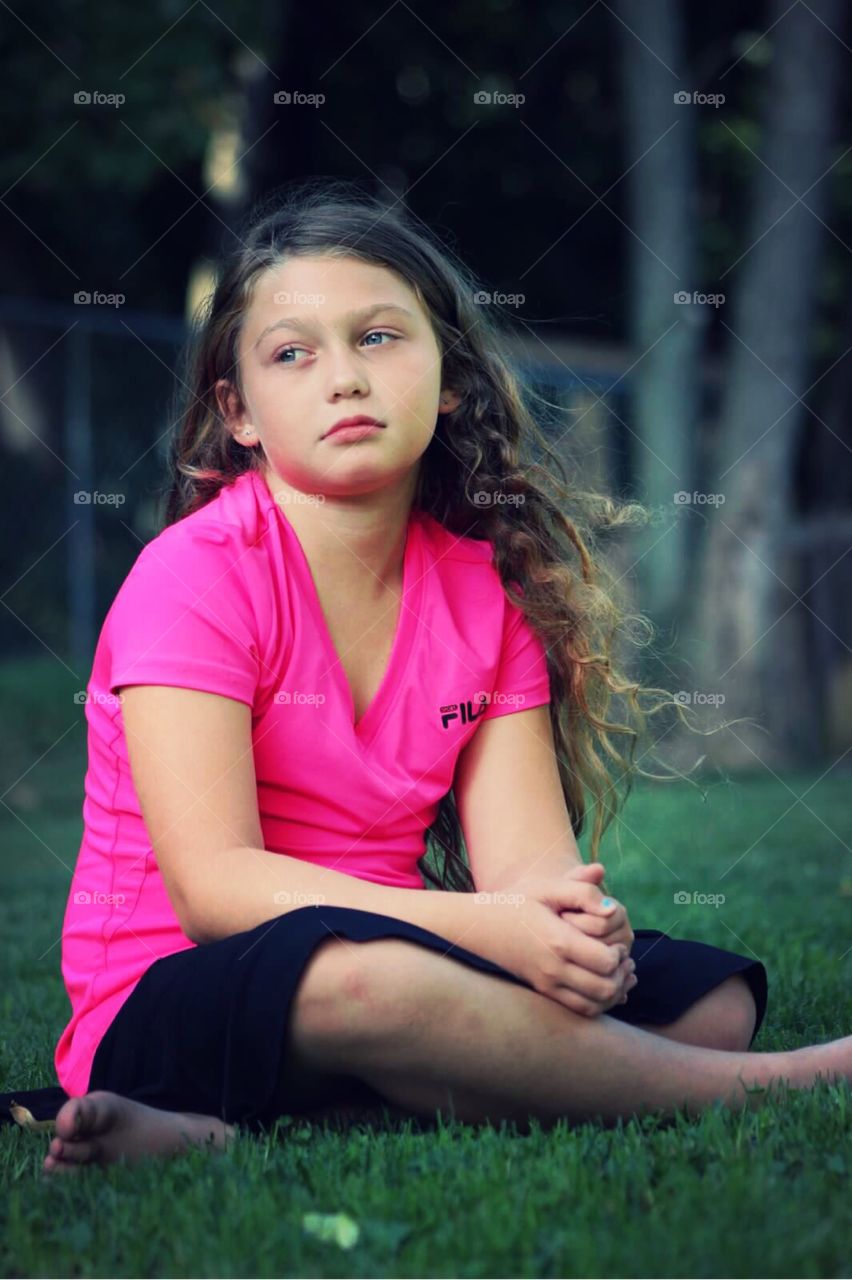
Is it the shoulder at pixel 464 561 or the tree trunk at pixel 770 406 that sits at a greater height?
the tree trunk at pixel 770 406

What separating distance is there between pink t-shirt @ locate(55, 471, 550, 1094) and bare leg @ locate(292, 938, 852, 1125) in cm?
39

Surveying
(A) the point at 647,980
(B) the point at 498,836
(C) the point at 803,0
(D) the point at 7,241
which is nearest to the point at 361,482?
(B) the point at 498,836

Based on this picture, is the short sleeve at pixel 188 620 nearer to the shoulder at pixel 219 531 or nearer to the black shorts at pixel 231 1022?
the shoulder at pixel 219 531

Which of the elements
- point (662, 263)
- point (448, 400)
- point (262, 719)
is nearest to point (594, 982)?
point (262, 719)

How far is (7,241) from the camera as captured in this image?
1091cm

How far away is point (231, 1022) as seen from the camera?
2.04 m

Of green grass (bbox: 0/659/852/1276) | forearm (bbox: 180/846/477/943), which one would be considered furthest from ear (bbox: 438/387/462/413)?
green grass (bbox: 0/659/852/1276)

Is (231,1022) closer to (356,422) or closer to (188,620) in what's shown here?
(188,620)

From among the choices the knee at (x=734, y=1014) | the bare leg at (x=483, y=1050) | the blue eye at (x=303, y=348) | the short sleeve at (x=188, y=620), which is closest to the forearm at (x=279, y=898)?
the bare leg at (x=483, y=1050)

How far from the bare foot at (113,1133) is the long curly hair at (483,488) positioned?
765 millimetres

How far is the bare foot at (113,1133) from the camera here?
186cm

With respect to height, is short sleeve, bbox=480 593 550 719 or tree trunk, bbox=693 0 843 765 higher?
tree trunk, bbox=693 0 843 765

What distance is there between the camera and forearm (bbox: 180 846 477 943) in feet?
6.97

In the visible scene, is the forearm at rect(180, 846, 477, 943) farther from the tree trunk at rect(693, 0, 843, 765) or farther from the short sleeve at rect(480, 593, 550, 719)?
the tree trunk at rect(693, 0, 843, 765)
